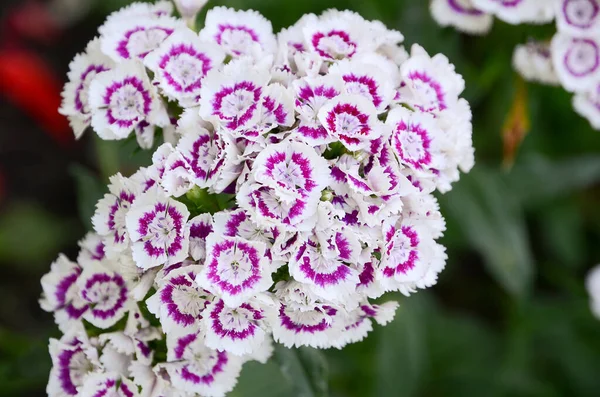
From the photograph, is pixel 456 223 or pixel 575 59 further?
pixel 456 223

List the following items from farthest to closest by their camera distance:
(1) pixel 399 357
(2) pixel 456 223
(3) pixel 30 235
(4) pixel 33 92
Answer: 1. (4) pixel 33 92
2. (3) pixel 30 235
3. (2) pixel 456 223
4. (1) pixel 399 357

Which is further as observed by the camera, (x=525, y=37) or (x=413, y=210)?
(x=525, y=37)

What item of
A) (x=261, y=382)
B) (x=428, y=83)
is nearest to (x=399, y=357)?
(x=261, y=382)

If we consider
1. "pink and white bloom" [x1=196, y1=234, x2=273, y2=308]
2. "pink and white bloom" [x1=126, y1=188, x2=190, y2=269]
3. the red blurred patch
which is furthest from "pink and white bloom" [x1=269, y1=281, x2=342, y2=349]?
the red blurred patch

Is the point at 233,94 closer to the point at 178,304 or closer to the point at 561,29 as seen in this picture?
the point at 178,304

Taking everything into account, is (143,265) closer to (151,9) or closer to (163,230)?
(163,230)

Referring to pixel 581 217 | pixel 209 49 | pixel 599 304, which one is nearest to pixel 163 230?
pixel 209 49

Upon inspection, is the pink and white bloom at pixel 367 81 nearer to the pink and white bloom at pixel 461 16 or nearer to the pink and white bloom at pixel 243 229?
the pink and white bloom at pixel 243 229
